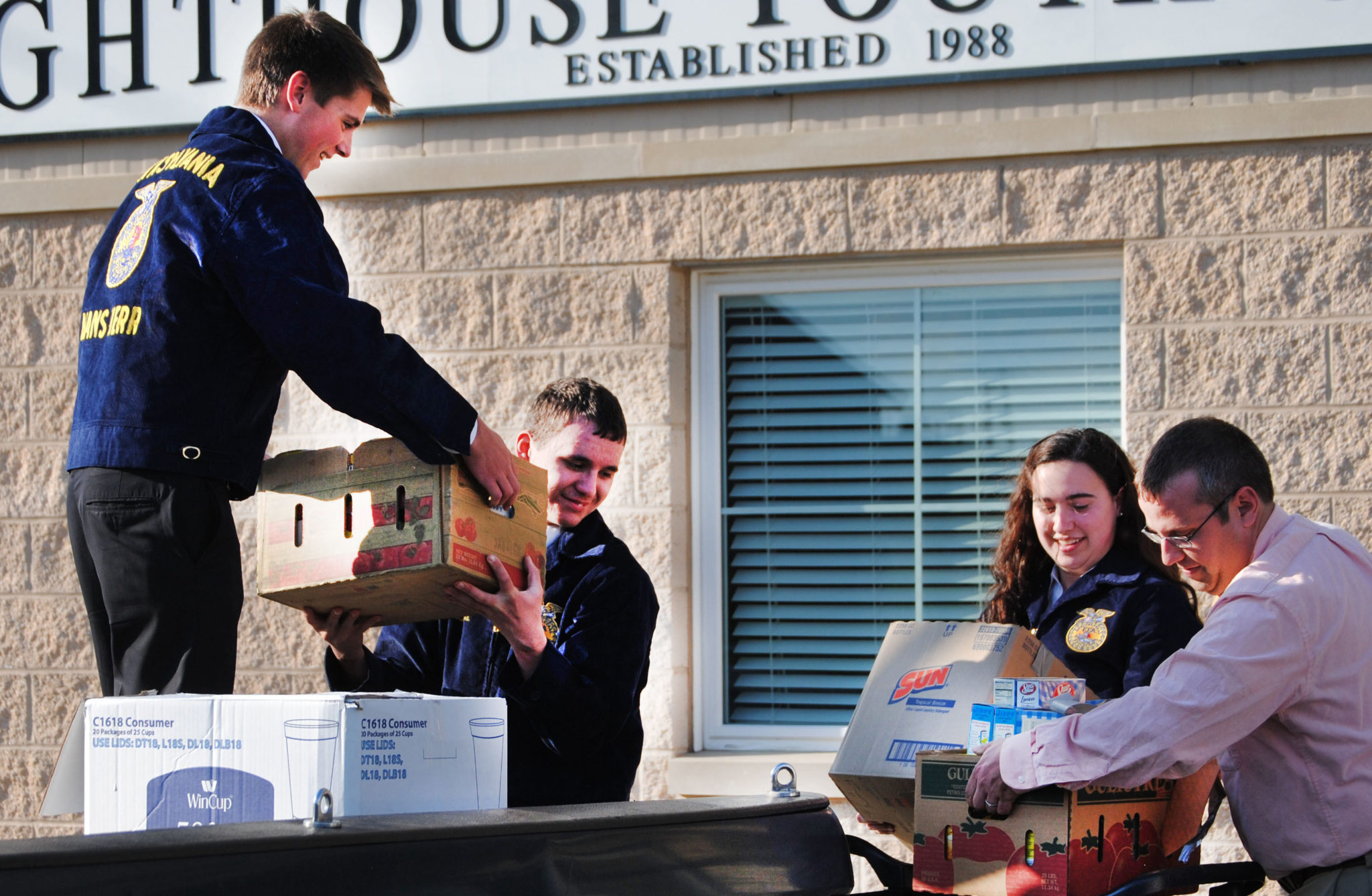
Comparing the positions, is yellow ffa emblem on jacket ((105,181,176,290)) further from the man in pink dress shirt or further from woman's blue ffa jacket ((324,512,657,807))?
the man in pink dress shirt

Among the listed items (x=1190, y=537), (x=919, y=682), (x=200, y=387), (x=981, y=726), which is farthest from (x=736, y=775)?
(x=200, y=387)

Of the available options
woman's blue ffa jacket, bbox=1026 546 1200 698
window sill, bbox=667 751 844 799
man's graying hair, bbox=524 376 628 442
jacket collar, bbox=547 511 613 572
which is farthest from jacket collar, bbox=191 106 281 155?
window sill, bbox=667 751 844 799

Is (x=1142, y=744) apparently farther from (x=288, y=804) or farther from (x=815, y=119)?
(x=815, y=119)

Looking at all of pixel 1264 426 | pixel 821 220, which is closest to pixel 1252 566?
pixel 1264 426

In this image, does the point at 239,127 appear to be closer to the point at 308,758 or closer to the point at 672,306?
the point at 308,758

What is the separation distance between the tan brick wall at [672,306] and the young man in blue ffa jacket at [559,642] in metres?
1.49

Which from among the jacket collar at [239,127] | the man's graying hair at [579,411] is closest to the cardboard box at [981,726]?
the man's graying hair at [579,411]

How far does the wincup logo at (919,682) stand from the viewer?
276 centimetres

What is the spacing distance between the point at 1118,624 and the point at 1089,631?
67mm

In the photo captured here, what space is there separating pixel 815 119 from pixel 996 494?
4.46 ft

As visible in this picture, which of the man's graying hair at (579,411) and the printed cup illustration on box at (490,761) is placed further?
the man's graying hair at (579,411)

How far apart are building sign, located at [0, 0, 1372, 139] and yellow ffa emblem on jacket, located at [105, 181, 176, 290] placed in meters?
2.38

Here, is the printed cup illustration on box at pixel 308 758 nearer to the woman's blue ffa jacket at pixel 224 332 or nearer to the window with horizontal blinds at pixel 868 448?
the woman's blue ffa jacket at pixel 224 332

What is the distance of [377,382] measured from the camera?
2.45m
